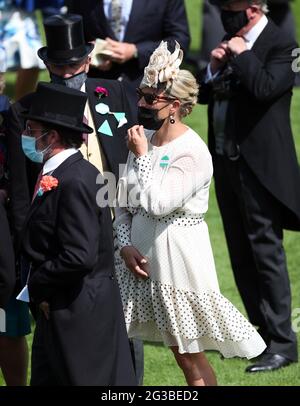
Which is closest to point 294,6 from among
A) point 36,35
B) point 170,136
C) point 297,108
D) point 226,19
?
point 297,108

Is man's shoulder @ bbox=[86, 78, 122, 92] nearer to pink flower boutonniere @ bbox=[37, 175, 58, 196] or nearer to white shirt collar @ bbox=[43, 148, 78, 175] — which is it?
white shirt collar @ bbox=[43, 148, 78, 175]

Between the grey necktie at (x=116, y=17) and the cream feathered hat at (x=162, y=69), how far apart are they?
194cm

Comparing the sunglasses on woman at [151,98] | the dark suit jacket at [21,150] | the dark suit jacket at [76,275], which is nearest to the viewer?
the dark suit jacket at [76,275]

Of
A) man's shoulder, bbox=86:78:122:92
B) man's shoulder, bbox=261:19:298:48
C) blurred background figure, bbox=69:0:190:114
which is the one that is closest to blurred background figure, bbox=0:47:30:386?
man's shoulder, bbox=86:78:122:92

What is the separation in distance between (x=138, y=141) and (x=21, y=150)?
25.3 inches

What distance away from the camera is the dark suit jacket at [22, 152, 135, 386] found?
17.0 feet

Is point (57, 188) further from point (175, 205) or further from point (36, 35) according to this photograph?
point (36, 35)

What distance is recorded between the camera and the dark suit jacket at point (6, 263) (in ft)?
18.6

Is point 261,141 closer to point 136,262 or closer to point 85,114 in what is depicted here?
point 85,114

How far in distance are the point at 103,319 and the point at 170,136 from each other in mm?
1073

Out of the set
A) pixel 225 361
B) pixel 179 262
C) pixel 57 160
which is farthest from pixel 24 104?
pixel 225 361

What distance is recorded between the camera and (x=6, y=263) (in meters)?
5.66

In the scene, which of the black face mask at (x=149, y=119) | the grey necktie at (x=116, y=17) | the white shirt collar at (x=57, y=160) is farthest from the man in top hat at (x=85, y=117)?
the grey necktie at (x=116, y=17)

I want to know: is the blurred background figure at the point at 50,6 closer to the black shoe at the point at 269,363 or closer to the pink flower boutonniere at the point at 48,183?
the black shoe at the point at 269,363
